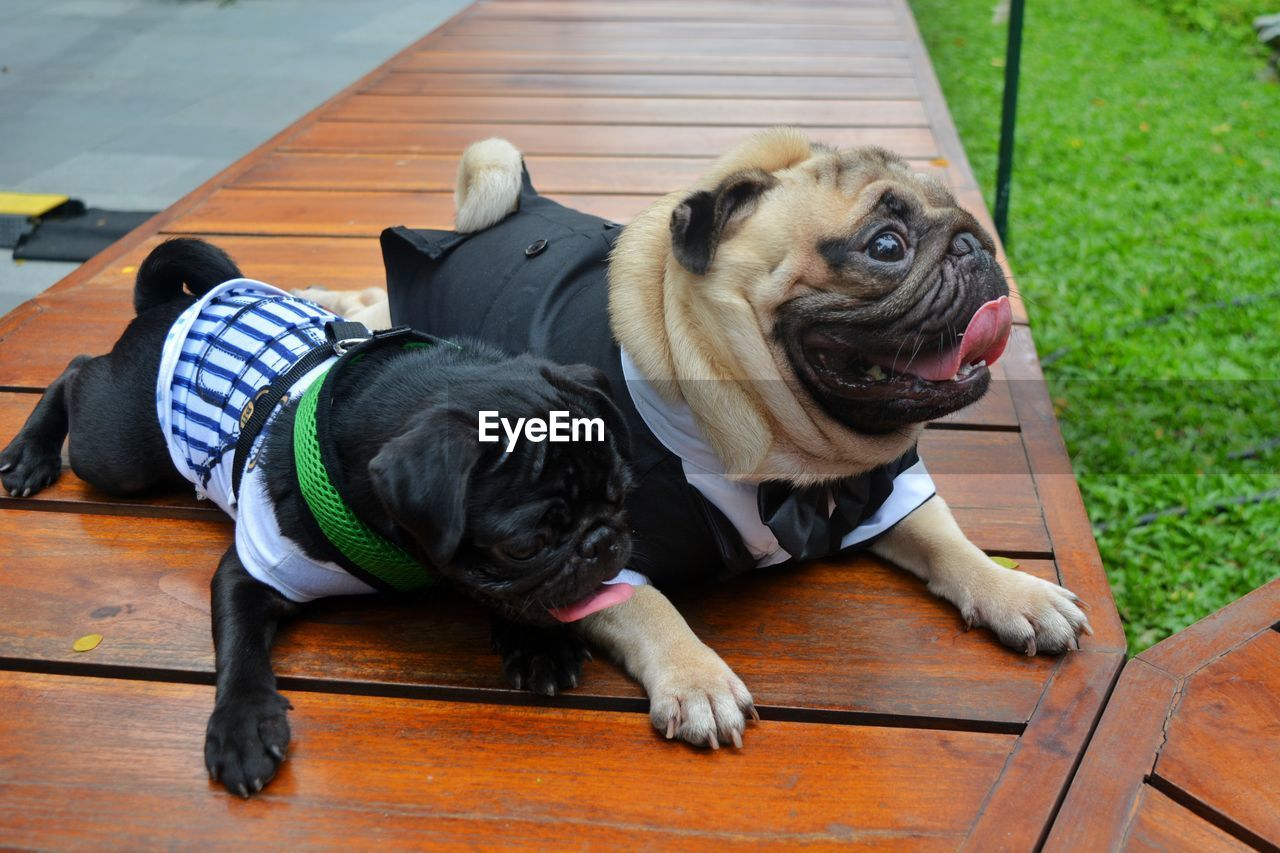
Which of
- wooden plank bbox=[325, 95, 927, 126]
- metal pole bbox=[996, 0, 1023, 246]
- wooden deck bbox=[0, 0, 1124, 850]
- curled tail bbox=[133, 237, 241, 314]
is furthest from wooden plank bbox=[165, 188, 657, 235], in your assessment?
metal pole bbox=[996, 0, 1023, 246]

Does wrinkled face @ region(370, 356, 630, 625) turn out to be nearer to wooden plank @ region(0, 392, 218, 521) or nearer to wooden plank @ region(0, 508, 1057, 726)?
wooden plank @ region(0, 508, 1057, 726)

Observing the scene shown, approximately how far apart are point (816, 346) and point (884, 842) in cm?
86

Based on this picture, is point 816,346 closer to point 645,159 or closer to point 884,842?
point 884,842

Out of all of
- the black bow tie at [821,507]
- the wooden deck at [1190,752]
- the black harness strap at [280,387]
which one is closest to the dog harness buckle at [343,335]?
the black harness strap at [280,387]

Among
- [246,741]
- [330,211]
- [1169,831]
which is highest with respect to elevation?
[330,211]

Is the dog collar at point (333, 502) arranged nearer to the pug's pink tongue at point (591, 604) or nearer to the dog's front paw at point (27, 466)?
the pug's pink tongue at point (591, 604)

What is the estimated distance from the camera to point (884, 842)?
5.47 ft

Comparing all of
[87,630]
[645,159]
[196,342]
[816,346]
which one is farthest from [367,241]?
[816,346]

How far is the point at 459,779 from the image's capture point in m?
1.78

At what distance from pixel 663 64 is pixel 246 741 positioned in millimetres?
4842

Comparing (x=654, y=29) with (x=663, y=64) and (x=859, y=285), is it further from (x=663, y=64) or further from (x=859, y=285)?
(x=859, y=285)

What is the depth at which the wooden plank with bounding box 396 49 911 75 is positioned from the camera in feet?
18.6

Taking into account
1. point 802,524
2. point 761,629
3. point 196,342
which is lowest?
point 761,629

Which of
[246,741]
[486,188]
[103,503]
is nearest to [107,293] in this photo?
[103,503]
